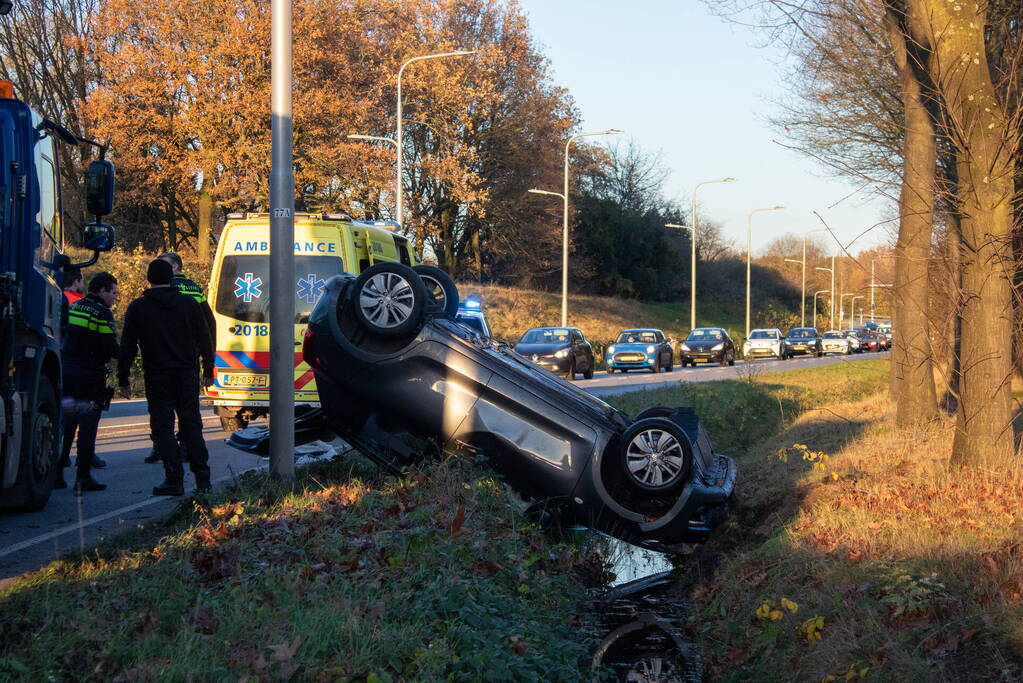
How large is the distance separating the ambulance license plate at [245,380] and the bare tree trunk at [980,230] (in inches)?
336

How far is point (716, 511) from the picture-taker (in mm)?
7879

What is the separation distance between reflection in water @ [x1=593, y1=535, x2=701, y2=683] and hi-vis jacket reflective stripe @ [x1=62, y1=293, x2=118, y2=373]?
15.2ft

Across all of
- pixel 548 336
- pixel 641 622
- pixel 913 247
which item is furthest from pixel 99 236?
pixel 548 336

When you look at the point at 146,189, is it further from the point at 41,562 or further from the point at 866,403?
the point at 41,562

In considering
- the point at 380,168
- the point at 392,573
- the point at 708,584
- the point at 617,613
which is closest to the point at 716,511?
the point at 708,584

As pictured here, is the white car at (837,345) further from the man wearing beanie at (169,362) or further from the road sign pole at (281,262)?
the road sign pole at (281,262)

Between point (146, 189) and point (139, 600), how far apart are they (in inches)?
1119

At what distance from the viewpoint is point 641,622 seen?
6977 mm

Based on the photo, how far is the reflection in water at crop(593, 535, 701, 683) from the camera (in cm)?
602

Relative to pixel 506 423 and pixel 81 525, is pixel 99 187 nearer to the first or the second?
pixel 81 525

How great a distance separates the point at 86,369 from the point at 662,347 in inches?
1221

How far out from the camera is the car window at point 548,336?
3197cm

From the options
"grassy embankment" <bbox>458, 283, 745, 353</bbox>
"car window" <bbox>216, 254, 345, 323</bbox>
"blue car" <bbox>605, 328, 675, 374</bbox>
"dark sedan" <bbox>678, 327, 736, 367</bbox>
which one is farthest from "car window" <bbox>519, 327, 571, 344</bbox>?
"car window" <bbox>216, 254, 345, 323</bbox>

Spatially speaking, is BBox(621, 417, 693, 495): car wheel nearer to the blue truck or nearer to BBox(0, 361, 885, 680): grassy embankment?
BBox(0, 361, 885, 680): grassy embankment
